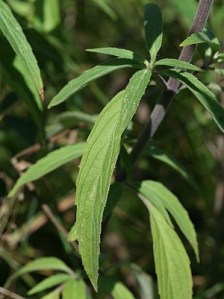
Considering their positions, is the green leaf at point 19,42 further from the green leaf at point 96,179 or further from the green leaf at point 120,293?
the green leaf at point 120,293

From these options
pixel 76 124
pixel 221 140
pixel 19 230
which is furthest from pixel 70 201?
pixel 221 140

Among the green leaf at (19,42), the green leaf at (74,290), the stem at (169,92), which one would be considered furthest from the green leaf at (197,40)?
the green leaf at (74,290)

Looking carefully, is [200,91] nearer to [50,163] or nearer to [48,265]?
[50,163]

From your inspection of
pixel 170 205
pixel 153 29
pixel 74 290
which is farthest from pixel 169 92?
pixel 74 290

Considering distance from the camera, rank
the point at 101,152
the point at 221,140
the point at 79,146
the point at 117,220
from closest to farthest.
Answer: the point at 101,152 → the point at 79,146 → the point at 221,140 → the point at 117,220

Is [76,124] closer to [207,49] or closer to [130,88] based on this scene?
[207,49]

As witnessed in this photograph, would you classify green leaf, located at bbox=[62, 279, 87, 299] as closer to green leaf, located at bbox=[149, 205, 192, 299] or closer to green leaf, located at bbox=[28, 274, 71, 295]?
green leaf, located at bbox=[28, 274, 71, 295]
